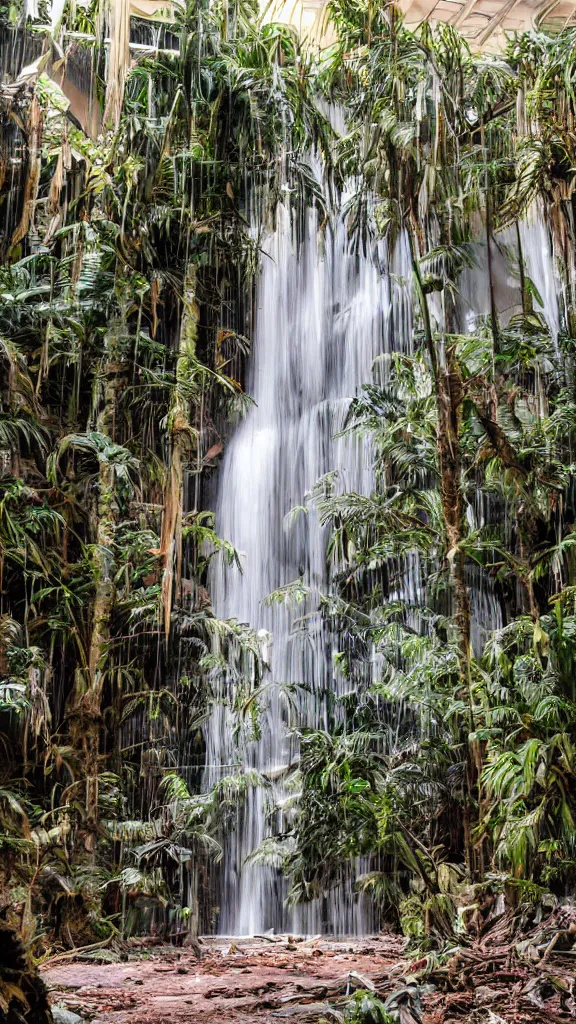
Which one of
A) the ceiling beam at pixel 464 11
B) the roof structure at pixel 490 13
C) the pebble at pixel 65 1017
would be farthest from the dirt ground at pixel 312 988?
the ceiling beam at pixel 464 11

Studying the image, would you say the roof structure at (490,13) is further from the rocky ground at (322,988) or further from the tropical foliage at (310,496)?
the rocky ground at (322,988)

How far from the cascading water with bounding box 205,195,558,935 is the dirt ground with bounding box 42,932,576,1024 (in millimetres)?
2896

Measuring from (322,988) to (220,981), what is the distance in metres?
1.16

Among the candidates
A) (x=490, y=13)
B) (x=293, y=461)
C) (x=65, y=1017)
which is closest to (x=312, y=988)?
(x=65, y=1017)

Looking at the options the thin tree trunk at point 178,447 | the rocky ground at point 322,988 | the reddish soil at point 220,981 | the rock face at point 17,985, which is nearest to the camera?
the rock face at point 17,985

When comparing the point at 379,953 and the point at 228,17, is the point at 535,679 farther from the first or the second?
the point at 228,17

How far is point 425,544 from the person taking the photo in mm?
6465

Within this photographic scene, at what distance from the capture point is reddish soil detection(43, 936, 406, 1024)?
3965mm

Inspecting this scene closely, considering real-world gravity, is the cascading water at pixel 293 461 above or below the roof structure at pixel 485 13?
below

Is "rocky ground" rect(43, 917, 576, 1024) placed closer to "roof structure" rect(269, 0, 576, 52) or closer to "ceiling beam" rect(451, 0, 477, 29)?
"roof structure" rect(269, 0, 576, 52)

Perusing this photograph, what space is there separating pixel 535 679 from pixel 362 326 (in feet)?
18.2

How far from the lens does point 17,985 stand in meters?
2.89

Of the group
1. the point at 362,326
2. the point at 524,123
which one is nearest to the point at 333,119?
the point at 362,326

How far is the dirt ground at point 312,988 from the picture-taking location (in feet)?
12.3
